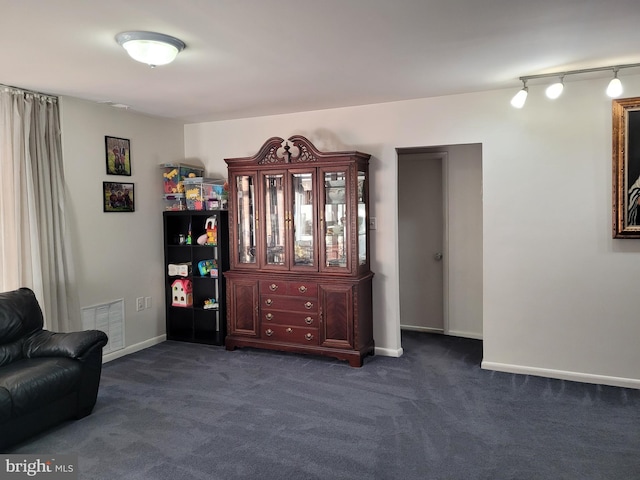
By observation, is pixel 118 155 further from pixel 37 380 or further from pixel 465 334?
pixel 465 334

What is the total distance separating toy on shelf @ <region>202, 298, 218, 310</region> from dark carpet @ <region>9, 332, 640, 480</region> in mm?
816

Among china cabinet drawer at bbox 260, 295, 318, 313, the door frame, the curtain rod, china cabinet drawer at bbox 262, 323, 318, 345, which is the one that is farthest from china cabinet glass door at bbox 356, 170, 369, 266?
the curtain rod

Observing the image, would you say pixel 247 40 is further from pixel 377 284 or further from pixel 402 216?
pixel 402 216

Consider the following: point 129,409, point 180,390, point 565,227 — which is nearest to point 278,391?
point 180,390

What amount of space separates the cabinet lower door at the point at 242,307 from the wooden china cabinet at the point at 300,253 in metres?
0.01

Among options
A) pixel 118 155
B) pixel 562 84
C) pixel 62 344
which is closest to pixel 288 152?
pixel 118 155

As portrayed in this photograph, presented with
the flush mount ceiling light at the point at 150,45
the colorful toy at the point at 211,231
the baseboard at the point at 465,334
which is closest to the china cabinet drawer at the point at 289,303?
the colorful toy at the point at 211,231

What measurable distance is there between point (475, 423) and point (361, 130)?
9.54ft

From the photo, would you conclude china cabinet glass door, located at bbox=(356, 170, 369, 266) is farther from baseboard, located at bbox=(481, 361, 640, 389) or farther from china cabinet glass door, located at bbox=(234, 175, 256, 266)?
baseboard, located at bbox=(481, 361, 640, 389)

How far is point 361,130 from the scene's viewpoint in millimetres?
4879

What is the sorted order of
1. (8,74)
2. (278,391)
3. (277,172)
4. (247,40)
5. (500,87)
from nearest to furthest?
(247,40) → (8,74) → (278,391) → (500,87) → (277,172)

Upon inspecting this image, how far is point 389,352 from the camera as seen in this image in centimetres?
487

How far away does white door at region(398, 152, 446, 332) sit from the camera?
18.7ft

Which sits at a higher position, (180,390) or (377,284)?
(377,284)
